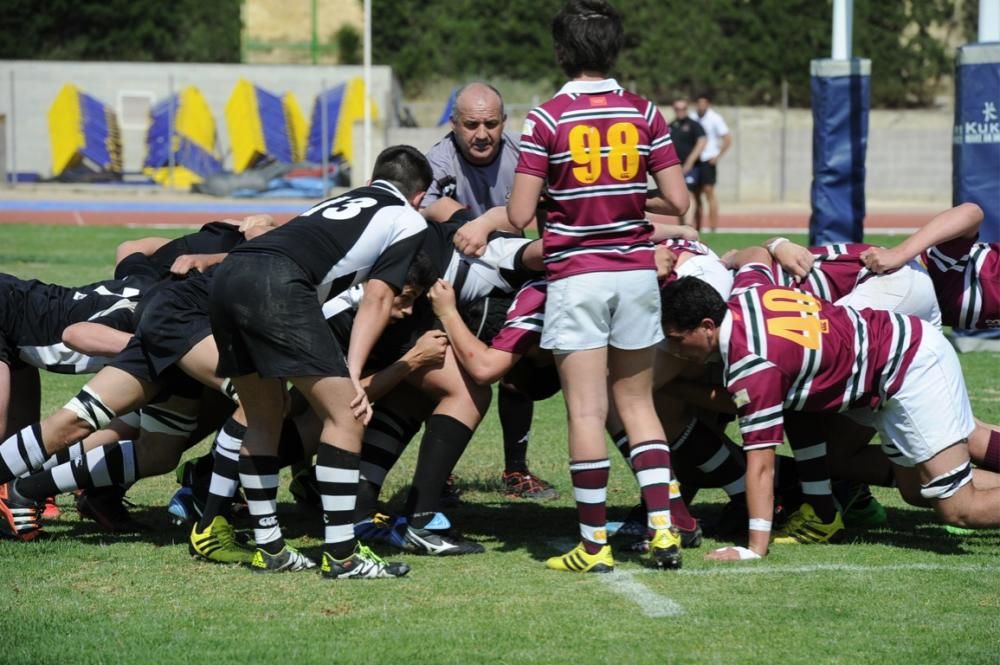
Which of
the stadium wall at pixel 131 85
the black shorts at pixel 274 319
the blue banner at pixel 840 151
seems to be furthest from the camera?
the stadium wall at pixel 131 85

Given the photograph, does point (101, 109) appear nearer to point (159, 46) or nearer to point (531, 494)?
point (159, 46)

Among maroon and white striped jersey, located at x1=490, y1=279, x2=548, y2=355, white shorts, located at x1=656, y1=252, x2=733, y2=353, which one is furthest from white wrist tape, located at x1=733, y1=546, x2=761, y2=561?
maroon and white striped jersey, located at x1=490, y1=279, x2=548, y2=355

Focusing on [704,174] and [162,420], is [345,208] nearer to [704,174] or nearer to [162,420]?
[162,420]

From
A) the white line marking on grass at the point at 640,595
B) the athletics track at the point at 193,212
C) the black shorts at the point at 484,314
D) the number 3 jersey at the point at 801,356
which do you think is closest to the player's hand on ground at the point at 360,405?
the black shorts at the point at 484,314

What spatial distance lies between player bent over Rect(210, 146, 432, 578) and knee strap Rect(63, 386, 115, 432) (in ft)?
2.19

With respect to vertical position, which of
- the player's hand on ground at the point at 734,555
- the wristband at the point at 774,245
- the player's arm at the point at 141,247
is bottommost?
the player's hand on ground at the point at 734,555

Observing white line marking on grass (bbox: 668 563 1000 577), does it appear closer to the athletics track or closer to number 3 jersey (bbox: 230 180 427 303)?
number 3 jersey (bbox: 230 180 427 303)

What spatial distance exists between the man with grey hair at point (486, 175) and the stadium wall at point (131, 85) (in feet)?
97.3

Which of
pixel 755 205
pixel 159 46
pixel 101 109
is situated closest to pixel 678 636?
pixel 755 205

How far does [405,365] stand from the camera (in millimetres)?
5793

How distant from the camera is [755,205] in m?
32.4

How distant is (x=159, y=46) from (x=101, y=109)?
13.4 meters

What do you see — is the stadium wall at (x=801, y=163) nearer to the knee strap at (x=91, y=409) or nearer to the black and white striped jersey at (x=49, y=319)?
the black and white striped jersey at (x=49, y=319)

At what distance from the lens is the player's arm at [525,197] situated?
5.30 m
